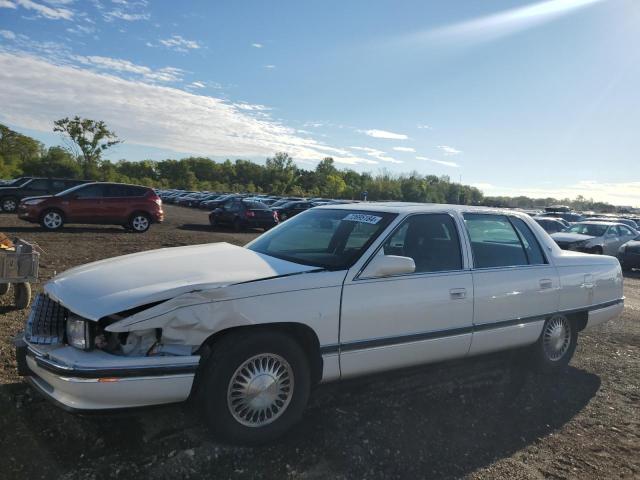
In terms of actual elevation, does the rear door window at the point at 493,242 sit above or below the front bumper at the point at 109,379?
above

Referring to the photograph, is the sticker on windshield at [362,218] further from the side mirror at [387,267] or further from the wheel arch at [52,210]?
the wheel arch at [52,210]

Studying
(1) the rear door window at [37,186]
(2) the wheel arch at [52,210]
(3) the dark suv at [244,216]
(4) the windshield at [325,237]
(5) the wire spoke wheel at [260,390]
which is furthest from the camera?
(3) the dark suv at [244,216]

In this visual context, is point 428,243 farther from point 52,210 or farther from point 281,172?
point 281,172

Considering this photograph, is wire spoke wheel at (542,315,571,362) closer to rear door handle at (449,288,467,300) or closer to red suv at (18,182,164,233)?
rear door handle at (449,288,467,300)

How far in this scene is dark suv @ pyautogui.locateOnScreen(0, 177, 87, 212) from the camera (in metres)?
21.2

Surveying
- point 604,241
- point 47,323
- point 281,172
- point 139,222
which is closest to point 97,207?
point 139,222

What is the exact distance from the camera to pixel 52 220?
1661 cm

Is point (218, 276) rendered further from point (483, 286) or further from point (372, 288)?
point (483, 286)

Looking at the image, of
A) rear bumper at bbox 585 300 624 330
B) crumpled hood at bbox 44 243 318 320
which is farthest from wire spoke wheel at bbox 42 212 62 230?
rear bumper at bbox 585 300 624 330

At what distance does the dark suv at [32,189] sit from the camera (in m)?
21.2

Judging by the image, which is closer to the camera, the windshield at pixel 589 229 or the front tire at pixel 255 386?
the front tire at pixel 255 386

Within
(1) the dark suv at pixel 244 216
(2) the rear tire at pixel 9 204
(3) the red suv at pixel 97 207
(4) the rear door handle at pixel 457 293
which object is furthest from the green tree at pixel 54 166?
(4) the rear door handle at pixel 457 293

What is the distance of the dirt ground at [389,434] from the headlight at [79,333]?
0.46 metres

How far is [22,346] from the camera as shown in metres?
3.33
